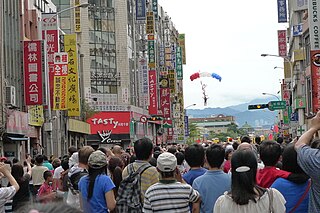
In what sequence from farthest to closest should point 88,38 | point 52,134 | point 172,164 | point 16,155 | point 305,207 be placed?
point 88,38 → point 52,134 → point 16,155 → point 172,164 → point 305,207

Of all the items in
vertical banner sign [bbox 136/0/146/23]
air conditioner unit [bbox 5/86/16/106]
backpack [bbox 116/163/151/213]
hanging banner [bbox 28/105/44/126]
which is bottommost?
backpack [bbox 116/163/151/213]

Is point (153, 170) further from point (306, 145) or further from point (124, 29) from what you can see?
point (124, 29)

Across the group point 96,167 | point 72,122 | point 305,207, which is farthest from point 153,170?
point 72,122

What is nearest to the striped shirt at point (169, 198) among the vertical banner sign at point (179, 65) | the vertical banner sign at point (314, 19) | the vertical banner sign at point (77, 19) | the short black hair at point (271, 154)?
the short black hair at point (271, 154)

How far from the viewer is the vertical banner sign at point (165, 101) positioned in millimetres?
83188

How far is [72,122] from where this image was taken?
2046 inches

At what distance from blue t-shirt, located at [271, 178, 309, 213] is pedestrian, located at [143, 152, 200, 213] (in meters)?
0.99

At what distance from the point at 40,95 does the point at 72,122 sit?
17.4 m

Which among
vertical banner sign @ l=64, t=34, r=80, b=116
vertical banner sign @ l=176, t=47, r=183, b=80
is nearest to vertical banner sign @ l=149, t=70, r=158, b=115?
vertical banner sign @ l=64, t=34, r=80, b=116

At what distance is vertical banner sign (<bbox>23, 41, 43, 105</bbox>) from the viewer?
34.5 m

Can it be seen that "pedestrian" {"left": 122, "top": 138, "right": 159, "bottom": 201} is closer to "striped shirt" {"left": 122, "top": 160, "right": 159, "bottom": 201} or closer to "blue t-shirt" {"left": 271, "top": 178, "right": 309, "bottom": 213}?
"striped shirt" {"left": 122, "top": 160, "right": 159, "bottom": 201}

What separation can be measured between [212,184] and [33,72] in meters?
27.5

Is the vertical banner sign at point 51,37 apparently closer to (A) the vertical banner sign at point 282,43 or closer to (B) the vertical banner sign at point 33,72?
(B) the vertical banner sign at point 33,72

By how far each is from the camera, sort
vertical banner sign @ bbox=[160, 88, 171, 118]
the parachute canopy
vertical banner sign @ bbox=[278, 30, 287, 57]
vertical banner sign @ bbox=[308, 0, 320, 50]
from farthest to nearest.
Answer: the parachute canopy, vertical banner sign @ bbox=[278, 30, 287, 57], vertical banner sign @ bbox=[160, 88, 171, 118], vertical banner sign @ bbox=[308, 0, 320, 50]
